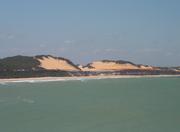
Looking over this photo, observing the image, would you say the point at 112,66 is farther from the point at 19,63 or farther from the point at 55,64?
the point at 19,63

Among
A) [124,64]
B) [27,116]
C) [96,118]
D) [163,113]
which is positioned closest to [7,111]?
[27,116]

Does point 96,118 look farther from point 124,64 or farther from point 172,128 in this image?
point 124,64

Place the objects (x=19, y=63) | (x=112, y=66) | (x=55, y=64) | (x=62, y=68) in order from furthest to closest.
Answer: (x=112, y=66), (x=55, y=64), (x=62, y=68), (x=19, y=63)

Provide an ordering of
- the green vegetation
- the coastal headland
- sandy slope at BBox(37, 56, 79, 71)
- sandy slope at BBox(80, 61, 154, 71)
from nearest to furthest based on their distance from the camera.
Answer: the coastal headland < the green vegetation < sandy slope at BBox(37, 56, 79, 71) < sandy slope at BBox(80, 61, 154, 71)

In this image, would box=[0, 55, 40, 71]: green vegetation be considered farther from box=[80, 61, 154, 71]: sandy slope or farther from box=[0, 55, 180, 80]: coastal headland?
box=[80, 61, 154, 71]: sandy slope

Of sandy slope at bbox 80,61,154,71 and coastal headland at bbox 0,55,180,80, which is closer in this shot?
coastal headland at bbox 0,55,180,80

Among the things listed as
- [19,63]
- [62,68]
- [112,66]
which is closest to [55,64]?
[62,68]

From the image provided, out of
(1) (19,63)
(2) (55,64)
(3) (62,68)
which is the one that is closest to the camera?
(1) (19,63)

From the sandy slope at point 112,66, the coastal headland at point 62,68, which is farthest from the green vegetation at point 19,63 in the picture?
the sandy slope at point 112,66

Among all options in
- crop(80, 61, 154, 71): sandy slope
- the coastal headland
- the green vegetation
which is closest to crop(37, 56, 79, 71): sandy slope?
the coastal headland

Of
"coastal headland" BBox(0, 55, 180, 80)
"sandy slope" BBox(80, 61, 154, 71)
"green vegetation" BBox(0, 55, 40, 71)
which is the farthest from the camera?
"sandy slope" BBox(80, 61, 154, 71)
